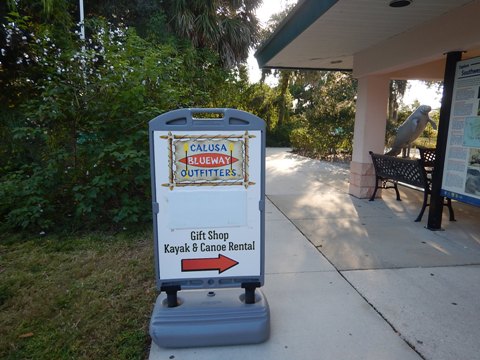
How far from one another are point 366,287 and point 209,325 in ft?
5.37

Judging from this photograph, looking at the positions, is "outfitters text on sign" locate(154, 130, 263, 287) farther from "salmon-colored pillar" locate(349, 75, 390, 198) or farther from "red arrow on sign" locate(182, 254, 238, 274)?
"salmon-colored pillar" locate(349, 75, 390, 198)

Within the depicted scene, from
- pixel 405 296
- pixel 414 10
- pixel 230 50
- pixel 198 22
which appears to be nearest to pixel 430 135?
pixel 230 50

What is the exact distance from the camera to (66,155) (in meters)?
4.48

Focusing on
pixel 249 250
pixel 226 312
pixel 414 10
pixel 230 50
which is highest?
pixel 230 50

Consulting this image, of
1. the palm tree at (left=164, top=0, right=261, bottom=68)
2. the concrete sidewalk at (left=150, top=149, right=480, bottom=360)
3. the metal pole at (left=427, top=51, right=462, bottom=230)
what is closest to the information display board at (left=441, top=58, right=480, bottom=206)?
the metal pole at (left=427, top=51, right=462, bottom=230)

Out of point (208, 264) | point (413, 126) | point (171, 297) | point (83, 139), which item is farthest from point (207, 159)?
point (413, 126)

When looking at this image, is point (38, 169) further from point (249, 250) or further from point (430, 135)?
point (430, 135)

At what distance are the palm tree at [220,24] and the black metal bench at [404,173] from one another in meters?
6.42

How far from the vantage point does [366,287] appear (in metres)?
3.17

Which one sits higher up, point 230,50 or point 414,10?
point 230,50

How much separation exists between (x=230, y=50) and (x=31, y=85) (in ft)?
23.0

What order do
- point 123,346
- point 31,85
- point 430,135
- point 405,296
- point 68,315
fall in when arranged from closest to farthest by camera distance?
point 123,346
point 68,315
point 405,296
point 31,85
point 430,135

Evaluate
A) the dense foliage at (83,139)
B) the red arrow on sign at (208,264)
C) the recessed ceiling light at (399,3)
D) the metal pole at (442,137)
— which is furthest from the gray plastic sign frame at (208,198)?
the metal pole at (442,137)

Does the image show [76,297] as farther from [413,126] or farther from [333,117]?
[333,117]
